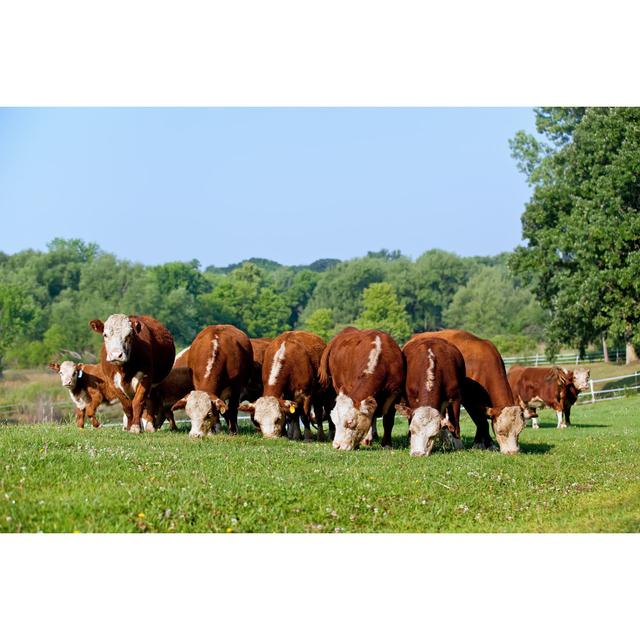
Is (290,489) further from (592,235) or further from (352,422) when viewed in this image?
(592,235)

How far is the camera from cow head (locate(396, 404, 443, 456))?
14258 millimetres

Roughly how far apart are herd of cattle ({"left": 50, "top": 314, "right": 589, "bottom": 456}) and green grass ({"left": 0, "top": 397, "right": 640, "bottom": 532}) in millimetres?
1077

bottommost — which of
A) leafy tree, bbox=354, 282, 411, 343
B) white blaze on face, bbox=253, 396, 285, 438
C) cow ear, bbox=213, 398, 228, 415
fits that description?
white blaze on face, bbox=253, 396, 285, 438

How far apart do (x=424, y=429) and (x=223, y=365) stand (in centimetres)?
450

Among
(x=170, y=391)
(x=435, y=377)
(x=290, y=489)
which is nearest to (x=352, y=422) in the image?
(x=435, y=377)

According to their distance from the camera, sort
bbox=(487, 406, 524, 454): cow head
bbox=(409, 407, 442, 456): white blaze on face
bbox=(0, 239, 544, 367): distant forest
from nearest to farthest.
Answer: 1. bbox=(409, 407, 442, 456): white blaze on face
2. bbox=(487, 406, 524, 454): cow head
3. bbox=(0, 239, 544, 367): distant forest

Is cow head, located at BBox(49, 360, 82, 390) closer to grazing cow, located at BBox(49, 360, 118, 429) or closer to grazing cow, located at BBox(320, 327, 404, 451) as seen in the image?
grazing cow, located at BBox(49, 360, 118, 429)

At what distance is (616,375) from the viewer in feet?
135

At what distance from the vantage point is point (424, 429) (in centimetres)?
1432

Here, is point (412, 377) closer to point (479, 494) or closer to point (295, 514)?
point (479, 494)

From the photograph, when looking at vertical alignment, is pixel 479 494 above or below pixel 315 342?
below

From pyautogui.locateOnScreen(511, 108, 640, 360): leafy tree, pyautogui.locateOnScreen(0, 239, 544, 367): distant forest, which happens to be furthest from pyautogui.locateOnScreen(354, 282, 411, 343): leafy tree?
pyautogui.locateOnScreen(511, 108, 640, 360): leafy tree
